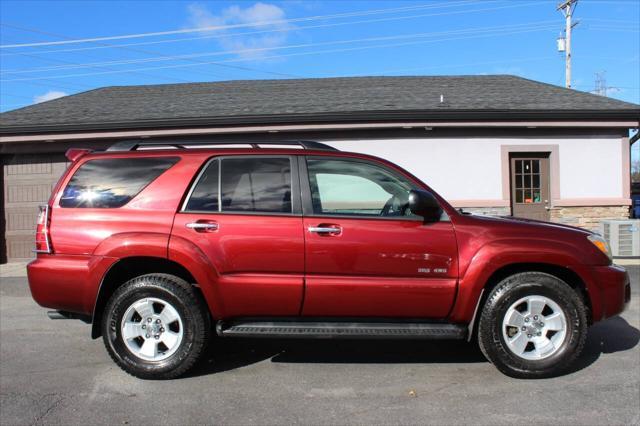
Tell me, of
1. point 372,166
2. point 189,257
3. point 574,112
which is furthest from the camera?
point 574,112

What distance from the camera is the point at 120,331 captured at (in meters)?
3.86

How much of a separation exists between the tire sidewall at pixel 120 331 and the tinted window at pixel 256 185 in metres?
Answer: 0.85

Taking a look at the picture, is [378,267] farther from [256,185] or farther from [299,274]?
[256,185]

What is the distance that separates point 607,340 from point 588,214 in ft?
Answer: 20.7

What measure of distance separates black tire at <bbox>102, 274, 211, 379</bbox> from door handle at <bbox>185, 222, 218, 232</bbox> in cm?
44

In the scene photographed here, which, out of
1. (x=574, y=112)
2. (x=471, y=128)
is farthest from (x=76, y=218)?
(x=574, y=112)

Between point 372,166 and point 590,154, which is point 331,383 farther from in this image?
point 590,154

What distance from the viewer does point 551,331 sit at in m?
3.87

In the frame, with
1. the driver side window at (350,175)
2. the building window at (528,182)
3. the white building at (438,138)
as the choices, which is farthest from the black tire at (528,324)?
the building window at (528,182)

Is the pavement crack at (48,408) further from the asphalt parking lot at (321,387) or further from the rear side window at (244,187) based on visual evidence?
the rear side window at (244,187)

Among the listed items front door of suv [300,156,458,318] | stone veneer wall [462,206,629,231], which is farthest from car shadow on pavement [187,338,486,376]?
stone veneer wall [462,206,629,231]

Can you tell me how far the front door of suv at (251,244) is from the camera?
12.4 ft

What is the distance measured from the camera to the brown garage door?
10484mm

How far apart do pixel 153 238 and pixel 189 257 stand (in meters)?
0.33
